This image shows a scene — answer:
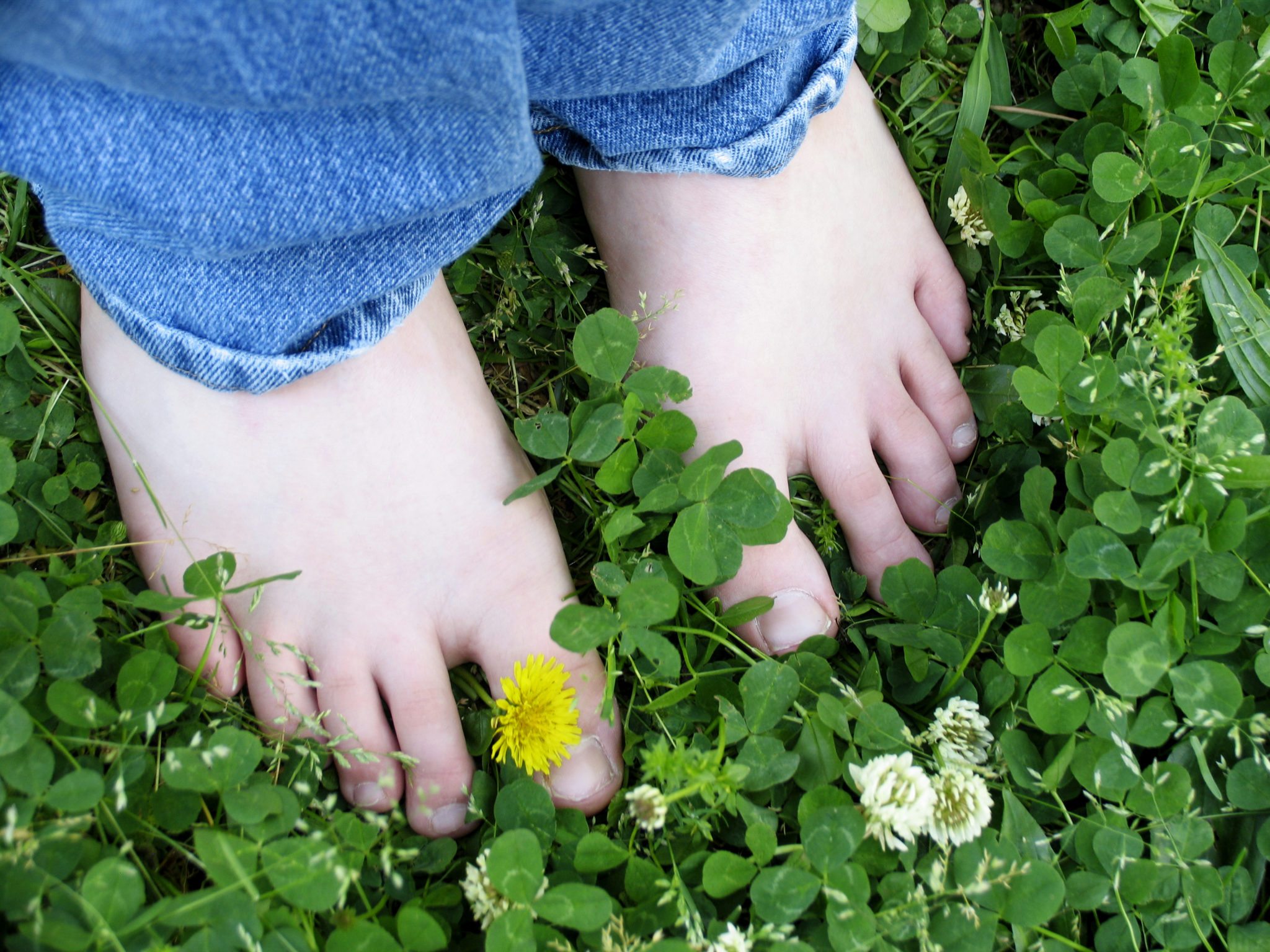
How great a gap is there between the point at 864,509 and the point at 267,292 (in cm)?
84

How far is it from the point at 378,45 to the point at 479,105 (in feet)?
0.36

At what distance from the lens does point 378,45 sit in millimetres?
655

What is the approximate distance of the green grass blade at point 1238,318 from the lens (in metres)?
1.15

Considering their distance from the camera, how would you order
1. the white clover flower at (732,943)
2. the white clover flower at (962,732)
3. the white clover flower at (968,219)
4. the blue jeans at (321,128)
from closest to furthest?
the blue jeans at (321,128) → the white clover flower at (732,943) → the white clover flower at (962,732) → the white clover flower at (968,219)

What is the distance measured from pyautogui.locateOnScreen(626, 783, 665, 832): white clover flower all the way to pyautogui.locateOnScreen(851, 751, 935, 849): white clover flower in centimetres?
21

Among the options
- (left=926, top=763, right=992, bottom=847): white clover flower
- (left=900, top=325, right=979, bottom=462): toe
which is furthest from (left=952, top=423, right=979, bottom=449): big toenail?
(left=926, top=763, right=992, bottom=847): white clover flower

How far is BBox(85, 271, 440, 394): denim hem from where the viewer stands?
0.99 meters

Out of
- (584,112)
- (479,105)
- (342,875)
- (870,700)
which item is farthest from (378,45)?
(870,700)

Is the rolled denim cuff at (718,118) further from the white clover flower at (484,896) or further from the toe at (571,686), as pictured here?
the white clover flower at (484,896)

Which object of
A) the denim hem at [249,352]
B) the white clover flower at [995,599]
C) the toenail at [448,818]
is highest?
the denim hem at [249,352]

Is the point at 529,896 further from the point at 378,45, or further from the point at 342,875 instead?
the point at 378,45

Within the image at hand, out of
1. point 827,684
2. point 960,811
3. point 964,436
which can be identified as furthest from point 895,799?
point 964,436

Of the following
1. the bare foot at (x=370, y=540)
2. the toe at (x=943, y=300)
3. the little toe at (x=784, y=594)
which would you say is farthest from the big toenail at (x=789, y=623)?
the toe at (x=943, y=300)

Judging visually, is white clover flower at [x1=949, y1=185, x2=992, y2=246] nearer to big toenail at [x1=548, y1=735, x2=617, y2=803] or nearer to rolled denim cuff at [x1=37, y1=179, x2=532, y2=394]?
rolled denim cuff at [x1=37, y1=179, x2=532, y2=394]
